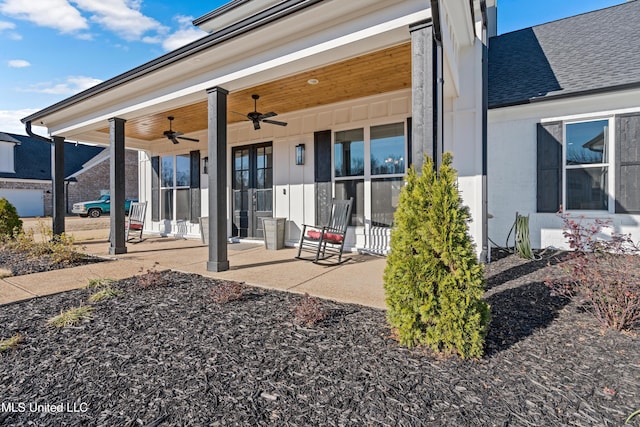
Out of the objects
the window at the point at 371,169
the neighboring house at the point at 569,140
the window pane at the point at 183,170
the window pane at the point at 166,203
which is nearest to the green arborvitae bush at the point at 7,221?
the window pane at the point at 166,203

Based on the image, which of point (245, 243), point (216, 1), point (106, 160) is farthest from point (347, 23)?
point (106, 160)

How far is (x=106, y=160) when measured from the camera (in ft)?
67.5

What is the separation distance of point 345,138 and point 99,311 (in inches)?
179

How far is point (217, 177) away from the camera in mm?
4344

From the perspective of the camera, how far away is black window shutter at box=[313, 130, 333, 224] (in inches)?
239

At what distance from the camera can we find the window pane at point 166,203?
345 inches

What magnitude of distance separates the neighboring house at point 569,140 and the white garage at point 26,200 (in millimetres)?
23144

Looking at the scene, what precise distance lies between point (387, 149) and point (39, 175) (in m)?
22.0

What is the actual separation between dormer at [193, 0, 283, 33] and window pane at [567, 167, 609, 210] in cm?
724

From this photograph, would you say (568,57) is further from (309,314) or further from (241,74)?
(309,314)

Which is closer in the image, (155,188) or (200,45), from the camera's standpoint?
(200,45)

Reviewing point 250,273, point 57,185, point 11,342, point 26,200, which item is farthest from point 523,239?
point 26,200

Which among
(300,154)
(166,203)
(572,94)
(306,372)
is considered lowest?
Answer: (306,372)

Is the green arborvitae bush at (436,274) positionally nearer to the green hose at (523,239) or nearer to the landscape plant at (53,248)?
the green hose at (523,239)
